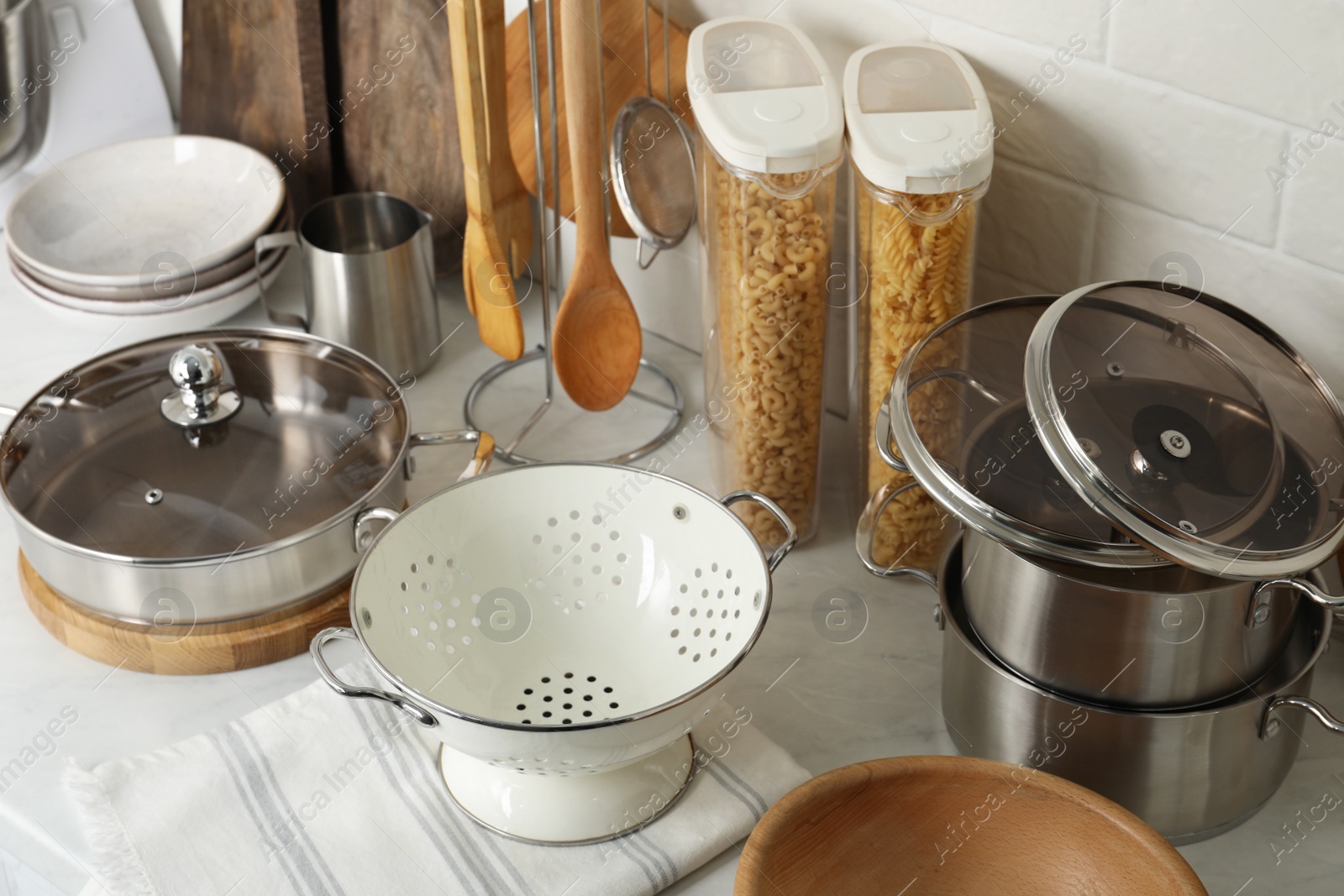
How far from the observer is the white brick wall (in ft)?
2.16

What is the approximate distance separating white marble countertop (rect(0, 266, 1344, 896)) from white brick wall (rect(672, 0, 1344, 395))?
0.77 feet

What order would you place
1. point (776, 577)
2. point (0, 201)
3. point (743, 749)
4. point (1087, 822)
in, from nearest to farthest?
point (1087, 822) < point (743, 749) < point (776, 577) < point (0, 201)

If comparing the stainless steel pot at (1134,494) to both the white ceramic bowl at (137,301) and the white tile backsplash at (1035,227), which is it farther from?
the white ceramic bowl at (137,301)

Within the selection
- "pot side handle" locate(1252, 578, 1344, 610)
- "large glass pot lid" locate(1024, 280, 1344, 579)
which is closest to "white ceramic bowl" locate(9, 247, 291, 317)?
"large glass pot lid" locate(1024, 280, 1344, 579)

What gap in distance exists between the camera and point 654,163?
864mm

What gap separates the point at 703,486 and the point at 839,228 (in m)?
0.21

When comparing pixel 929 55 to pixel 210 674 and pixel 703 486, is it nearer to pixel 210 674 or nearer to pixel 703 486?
pixel 703 486

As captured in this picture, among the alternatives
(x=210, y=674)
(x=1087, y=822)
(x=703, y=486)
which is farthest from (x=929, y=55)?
(x=210, y=674)

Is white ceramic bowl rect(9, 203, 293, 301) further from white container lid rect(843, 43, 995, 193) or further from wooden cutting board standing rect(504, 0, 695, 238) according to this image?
white container lid rect(843, 43, 995, 193)

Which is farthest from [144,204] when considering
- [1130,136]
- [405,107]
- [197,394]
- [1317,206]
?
[1317,206]

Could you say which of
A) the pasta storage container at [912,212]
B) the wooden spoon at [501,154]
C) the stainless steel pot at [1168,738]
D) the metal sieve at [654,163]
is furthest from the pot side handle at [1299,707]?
the wooden spoon at [501,154]

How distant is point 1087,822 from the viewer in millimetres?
575

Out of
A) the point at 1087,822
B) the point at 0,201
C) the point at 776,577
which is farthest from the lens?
the point at 0,201

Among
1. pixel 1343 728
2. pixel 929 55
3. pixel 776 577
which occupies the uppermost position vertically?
pixel 929 55
